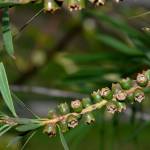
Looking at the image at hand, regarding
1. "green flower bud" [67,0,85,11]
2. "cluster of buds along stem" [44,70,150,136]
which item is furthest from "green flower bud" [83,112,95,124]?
"green flower bud" [67,0,85,11]

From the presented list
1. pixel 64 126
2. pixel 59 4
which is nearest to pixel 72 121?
pixel 64 126

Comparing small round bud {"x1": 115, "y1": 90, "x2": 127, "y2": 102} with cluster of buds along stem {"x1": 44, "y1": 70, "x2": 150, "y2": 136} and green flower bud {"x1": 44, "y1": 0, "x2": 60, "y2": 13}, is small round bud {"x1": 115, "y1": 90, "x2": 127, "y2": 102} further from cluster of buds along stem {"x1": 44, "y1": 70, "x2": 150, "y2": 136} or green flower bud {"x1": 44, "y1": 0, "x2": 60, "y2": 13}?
green flower bud {"x1": 44, "y1": 0, "x2": 60, "y2": 13}

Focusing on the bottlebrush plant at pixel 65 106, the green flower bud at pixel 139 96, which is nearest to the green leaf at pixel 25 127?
the bottlebrush plant at pixel 65 106

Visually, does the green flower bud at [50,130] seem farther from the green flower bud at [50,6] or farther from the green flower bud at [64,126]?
the green flower bud at [50,6]

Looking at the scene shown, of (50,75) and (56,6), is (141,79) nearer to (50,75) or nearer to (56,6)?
(56,6)

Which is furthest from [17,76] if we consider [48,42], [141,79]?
[141,79]

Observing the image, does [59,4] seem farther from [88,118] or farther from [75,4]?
[88,118]

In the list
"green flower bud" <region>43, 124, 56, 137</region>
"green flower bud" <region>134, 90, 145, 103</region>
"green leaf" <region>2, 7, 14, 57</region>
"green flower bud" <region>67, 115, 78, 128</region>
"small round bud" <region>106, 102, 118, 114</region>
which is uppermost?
"green leaf" <region>2, 7, 14, 57</region>
